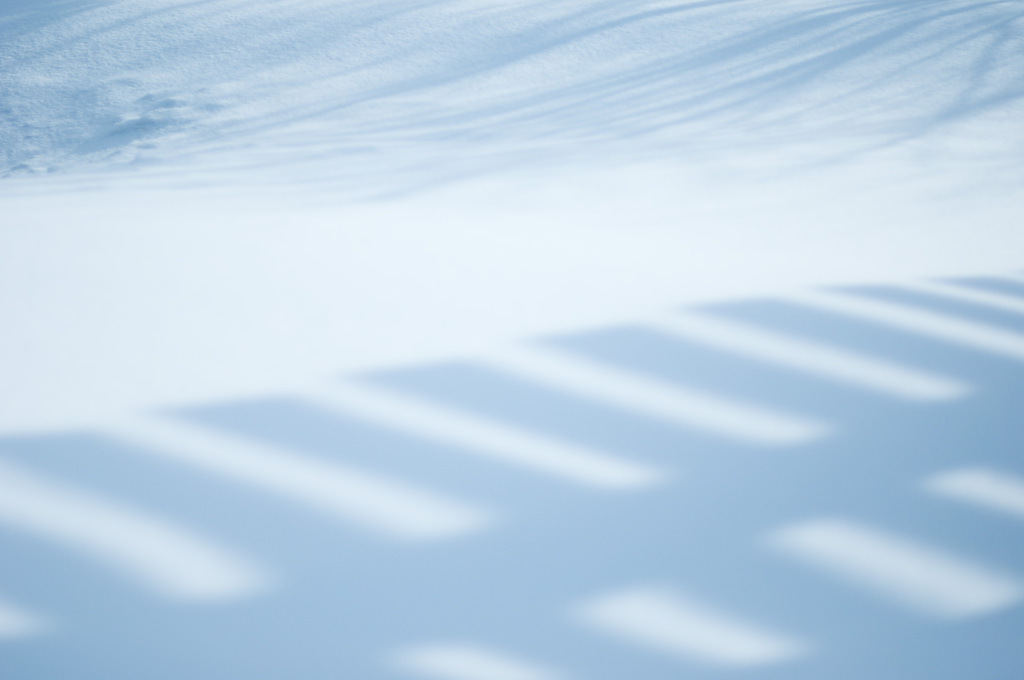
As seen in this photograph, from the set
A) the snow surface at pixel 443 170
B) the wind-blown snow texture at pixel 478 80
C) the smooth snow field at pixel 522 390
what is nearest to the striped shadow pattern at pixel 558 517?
the smooth snow field at pixel 522 390

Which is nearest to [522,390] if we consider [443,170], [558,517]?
[558,517]

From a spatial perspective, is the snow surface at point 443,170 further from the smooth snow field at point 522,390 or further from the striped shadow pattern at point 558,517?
the striped shadow pattern at point 558,517

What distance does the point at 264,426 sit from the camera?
3.96 ft

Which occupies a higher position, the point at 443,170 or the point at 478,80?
the point at 478,80

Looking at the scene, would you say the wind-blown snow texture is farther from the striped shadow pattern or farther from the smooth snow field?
the striped shadow pattern

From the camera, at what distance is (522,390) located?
1.30 metres

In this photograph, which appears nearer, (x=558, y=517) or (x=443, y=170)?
(x=558, y=517)

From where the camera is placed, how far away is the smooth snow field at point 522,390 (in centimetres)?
92

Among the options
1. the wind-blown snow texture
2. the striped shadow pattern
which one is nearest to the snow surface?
the wind-blown snow texture

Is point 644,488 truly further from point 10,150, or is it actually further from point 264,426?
point 10,150

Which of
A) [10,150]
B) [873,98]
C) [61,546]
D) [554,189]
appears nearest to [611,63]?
[873,98]

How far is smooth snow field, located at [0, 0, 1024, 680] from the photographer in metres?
0.92

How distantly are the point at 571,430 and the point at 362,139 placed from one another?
64.6 inches

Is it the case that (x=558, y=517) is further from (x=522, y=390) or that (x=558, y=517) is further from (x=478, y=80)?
(x=478, y=80)
